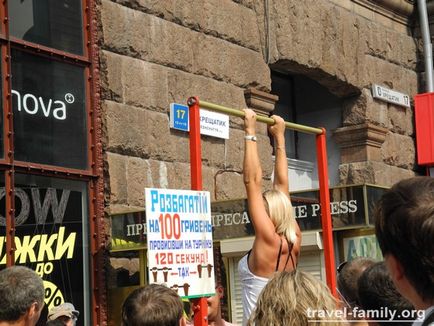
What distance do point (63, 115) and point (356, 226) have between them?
8.23 ft

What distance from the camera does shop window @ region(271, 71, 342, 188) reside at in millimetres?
11391

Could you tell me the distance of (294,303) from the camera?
2.85 meters

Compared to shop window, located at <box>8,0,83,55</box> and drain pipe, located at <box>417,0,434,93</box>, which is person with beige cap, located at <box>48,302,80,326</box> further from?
drain pipe, located at <box>417,0,434,93</box>

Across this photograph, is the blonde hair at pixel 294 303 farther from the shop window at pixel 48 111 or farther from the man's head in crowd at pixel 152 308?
the shop window at pixel 48 111

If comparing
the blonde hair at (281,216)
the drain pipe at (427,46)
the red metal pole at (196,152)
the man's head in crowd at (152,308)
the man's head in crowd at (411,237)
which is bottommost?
the man's head in crowd at (152,308)

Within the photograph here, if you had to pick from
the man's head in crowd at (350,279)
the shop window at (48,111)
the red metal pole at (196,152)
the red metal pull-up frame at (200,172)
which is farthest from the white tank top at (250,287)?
the shop window at (48,111)

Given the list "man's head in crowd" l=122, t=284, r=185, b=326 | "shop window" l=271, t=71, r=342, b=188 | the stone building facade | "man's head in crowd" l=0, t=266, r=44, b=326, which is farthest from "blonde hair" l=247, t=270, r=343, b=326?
"shop window" l=271, t=71, r=342, b=188

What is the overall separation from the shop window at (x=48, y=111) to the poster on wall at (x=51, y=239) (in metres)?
0.28

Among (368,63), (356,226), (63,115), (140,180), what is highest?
(368,63)

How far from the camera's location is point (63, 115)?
742cm

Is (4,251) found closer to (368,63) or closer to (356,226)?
(356,226)

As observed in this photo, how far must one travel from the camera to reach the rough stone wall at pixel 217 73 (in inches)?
307

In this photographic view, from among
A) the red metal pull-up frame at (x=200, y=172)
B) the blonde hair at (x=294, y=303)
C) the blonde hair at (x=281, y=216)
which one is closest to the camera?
the blonde hair at (x=294, y=303)

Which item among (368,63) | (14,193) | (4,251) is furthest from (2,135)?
(368,63)
